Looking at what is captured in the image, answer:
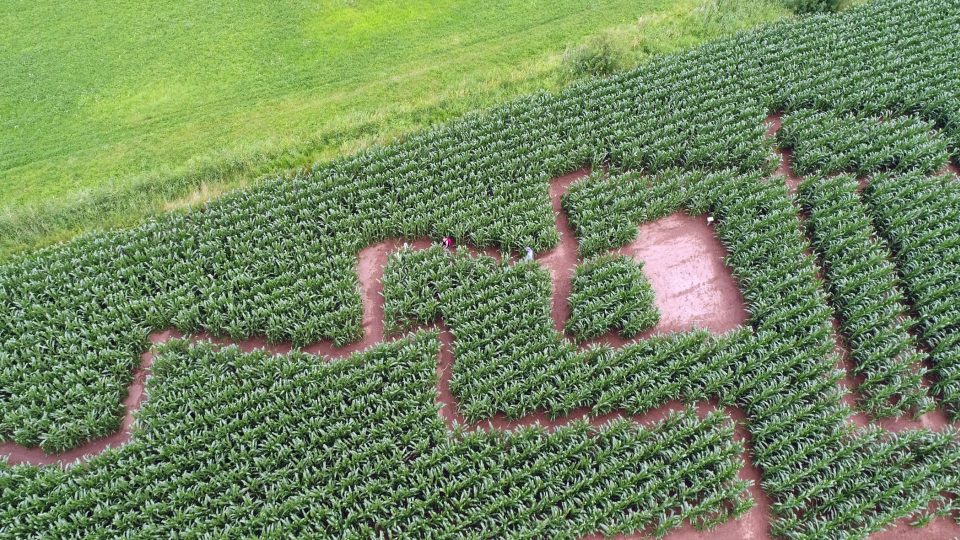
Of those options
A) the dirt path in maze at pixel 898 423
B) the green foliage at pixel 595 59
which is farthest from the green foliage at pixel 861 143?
the green foliage at pixel 595 59

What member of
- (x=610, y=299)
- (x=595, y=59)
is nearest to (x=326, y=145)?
(x=595, y=59)

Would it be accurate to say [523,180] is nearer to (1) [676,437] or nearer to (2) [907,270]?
(1) [676,437]

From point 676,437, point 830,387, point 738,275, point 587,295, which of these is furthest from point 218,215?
point 830,387

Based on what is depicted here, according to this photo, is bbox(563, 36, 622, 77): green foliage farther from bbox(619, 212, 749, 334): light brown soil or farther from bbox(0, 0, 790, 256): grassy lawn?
bbox(619, 212, 749, 334): light brown soil

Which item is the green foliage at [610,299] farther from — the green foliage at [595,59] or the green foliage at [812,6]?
the green foliage at [812,6]

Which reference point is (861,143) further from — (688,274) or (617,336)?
(617,336)

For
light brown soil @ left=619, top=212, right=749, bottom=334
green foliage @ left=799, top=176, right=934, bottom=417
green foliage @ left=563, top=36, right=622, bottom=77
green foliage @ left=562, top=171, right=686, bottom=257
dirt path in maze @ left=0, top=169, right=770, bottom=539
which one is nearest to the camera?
dirt path in maze @ left=0, top=169, right=770, bottom=539

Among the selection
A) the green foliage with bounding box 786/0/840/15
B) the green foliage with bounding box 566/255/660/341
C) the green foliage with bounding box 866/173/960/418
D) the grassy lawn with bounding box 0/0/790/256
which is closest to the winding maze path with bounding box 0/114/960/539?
the green foliage with bounding box 566/255/660/341
